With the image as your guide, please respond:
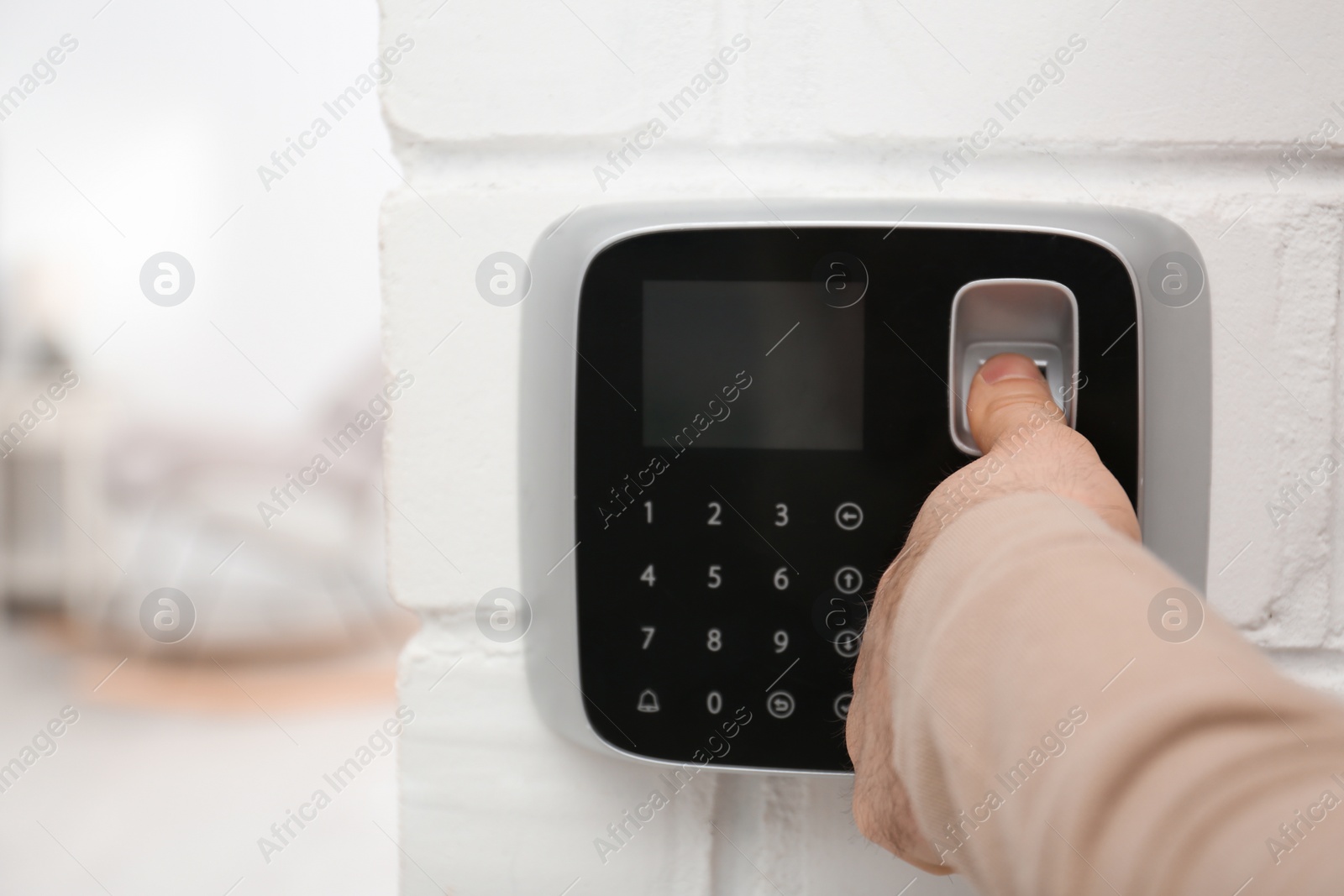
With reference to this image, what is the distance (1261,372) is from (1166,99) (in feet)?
0.32

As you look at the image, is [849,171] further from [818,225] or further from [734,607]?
[734,607]

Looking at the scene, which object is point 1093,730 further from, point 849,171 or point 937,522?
point 849,171

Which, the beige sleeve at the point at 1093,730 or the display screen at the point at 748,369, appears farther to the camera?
the display screen at the point at 748,369

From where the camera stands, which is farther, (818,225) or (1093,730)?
(818,225)

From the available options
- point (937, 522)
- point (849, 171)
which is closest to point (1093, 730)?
point (937, 522)

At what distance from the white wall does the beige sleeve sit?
11 cm

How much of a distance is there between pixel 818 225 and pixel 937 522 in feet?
0.33

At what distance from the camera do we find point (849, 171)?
25 cm

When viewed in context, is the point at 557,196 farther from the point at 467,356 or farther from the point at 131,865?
the point at 131,865

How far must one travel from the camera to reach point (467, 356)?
26 centimetres

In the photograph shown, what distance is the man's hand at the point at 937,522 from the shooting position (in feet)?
0.65

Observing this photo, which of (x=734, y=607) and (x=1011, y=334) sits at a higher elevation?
(x=1011, y=334)

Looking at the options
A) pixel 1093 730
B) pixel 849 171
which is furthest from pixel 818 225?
pixel 1093 730

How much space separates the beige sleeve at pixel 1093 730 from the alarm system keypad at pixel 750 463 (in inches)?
2.4
